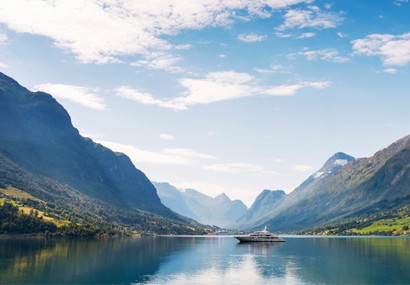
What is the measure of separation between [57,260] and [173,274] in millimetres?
45065

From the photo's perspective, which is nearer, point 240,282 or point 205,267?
point 240,282

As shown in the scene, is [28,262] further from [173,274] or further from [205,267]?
[205,267]

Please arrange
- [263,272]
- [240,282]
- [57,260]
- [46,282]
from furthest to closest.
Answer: [57,260] → [263,272] → [240,282] → [46,282]

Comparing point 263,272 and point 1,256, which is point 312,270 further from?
point 1,256

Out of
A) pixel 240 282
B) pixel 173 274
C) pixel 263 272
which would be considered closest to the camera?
pixel 240 282

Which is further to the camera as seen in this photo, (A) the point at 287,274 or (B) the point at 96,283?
(A) the point at 287,274

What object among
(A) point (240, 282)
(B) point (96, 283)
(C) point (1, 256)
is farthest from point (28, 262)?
(A) point (240, 282)

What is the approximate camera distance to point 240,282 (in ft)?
362

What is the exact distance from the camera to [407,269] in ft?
422

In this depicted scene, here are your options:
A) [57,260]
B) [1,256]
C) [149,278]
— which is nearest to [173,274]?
[149,278]

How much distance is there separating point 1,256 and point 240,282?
289 ft

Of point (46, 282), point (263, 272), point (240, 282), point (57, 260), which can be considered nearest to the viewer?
point (46, 282)

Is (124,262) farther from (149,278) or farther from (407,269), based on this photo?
(407,269)

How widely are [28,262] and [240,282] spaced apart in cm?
6802
